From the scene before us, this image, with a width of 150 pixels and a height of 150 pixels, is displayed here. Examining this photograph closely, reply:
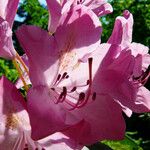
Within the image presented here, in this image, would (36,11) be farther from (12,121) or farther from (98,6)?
(12,121)

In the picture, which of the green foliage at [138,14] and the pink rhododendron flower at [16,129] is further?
the green foliage at [138,14]

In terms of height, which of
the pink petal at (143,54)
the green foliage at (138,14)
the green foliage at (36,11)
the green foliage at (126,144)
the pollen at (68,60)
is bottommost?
the green foliage at (138,14)

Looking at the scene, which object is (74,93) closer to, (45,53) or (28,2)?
(45,53)

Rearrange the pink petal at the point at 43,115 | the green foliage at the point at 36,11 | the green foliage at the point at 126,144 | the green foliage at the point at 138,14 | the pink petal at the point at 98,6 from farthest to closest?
1. the green foliage at the point at 138,14
2. the green foliage at the point at 36,11
3. the green foliage at the point at 126,144
4. the pink petal at the point at 98,6
5. the pink petal at the point at 43,115

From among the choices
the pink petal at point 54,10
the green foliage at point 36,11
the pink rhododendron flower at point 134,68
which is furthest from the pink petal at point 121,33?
the green foliage at point 36,11

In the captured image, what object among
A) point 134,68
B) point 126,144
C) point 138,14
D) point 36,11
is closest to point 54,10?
point 134,68

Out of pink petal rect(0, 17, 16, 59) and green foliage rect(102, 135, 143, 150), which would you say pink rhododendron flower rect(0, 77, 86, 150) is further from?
green foliage rect(102, 135, 143, 150)

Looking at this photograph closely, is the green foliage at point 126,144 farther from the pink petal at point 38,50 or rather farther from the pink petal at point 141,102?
the pink petal at point 38,50
